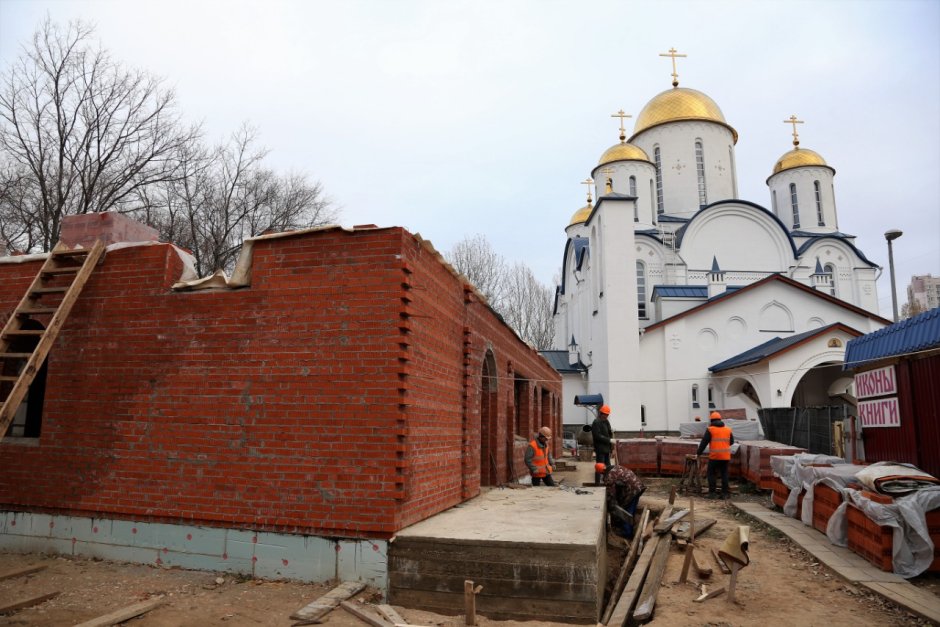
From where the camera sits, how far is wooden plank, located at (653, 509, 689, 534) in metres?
8.80

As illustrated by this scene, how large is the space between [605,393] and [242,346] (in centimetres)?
2371

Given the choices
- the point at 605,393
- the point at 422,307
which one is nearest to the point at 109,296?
the point at 422,307

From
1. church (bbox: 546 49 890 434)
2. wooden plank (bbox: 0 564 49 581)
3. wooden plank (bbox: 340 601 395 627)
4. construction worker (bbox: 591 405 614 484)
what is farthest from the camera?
church (bbox: 546 49 890 434)

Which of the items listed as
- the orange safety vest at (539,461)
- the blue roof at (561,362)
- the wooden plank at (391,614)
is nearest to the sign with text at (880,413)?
the orange safety vest at (539,461)

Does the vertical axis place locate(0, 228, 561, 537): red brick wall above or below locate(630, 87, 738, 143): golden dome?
below

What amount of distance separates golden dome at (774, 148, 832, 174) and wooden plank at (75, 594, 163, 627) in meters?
40.6

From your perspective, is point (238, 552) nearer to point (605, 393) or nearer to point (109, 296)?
point (109, 296)

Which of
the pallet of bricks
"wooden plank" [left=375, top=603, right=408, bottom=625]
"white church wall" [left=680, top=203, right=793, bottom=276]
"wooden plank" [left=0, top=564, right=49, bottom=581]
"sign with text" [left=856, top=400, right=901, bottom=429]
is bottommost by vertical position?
"wooden plank" [left=375, top=603, right=408, bottom=625]

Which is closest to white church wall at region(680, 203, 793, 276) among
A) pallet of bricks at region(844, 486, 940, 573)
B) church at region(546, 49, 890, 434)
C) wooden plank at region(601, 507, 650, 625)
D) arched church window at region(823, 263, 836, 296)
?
church at region(546, 49, 890, 434)

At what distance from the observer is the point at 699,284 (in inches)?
1319

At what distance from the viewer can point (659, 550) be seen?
312 inches

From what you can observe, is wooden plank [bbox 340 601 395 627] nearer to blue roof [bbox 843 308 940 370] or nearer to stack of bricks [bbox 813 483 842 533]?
stack of bricks [bbox 813 483 842 533]

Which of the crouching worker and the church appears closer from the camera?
the crouching worker

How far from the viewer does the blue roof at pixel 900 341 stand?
8.40 m
